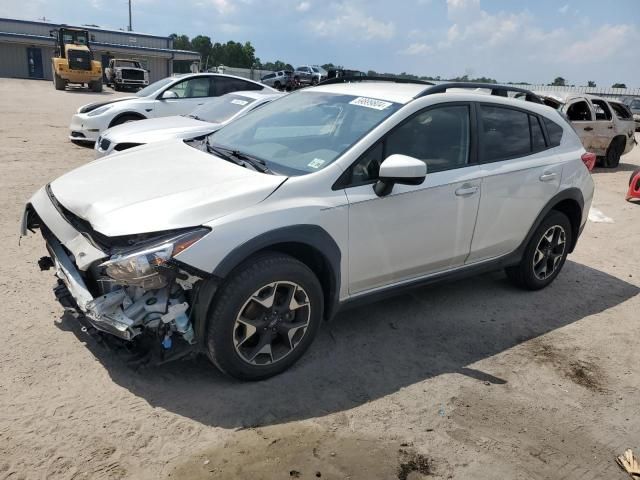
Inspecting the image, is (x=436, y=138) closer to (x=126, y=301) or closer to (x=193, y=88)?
(x=126, y=301)

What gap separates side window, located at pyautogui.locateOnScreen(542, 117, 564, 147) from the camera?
4.88 metres

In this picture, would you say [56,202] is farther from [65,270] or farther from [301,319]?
[301,319]

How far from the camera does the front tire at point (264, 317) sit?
9.89 ft

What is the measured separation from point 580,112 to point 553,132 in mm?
9167

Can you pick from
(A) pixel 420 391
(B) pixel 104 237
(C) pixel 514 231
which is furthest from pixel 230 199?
(C) pixel 514 231

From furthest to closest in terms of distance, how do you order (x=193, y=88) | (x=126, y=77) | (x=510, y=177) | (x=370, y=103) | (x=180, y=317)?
(x=126, y=77)
(x=193, y=88)
(x=510, y=177)
(x=370, y=103)
(x=180, y=317)

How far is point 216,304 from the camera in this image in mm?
2990

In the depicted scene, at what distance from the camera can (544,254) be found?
5.07m

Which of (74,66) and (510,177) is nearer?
(510,177)

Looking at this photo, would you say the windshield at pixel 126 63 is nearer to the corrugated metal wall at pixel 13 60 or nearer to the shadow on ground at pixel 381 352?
the corrugated metal wall at pixel 13 60

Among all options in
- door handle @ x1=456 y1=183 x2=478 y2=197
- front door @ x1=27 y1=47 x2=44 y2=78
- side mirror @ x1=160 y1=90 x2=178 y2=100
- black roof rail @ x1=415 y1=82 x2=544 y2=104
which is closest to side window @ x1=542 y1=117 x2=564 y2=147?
black roof rail @ x1=415 y1=82 x2=544 y2=104

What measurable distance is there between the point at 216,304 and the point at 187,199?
0.62m

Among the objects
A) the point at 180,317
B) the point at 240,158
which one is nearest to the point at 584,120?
the point at 240,158

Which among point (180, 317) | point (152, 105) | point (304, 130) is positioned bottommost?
point (180, 317)
